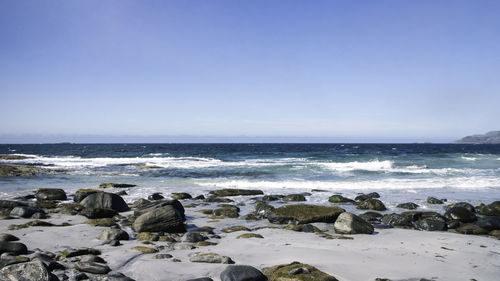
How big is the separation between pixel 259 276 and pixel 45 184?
20600 millimetres

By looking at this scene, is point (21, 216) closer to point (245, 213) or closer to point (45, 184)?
point (245, 213)

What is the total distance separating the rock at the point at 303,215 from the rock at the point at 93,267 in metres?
5.99

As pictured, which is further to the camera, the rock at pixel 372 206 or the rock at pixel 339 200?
the rock at pixel 339 200

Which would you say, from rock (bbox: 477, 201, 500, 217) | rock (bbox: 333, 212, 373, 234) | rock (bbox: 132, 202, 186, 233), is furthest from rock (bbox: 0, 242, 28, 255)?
rock (bbox: 477, 201, 500, 217)

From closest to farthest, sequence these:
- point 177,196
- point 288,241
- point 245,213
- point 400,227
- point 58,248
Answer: point 58,248 → point 288,241 → point 400,227 → point 245,213 → point 177,196

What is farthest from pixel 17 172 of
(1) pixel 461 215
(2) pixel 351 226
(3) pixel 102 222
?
(1) pixel 461 215

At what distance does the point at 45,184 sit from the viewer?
21.6 metres

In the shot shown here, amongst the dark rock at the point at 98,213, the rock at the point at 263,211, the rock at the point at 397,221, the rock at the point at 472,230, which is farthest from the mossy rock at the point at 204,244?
the rock at the point at 472,230

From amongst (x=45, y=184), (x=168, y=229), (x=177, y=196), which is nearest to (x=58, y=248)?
(x=168, y=229)

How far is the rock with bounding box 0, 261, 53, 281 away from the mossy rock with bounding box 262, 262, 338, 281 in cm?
352

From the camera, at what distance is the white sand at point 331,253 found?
20.4 ft

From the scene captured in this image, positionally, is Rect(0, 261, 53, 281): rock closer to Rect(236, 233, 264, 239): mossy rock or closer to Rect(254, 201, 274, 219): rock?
Rect(236, 233, 264, 239): mossy rock

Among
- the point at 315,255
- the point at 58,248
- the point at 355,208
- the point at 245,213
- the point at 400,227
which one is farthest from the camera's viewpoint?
the point at 355,208

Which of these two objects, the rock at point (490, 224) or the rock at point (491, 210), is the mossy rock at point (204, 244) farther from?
the rock at point (491, 210)
